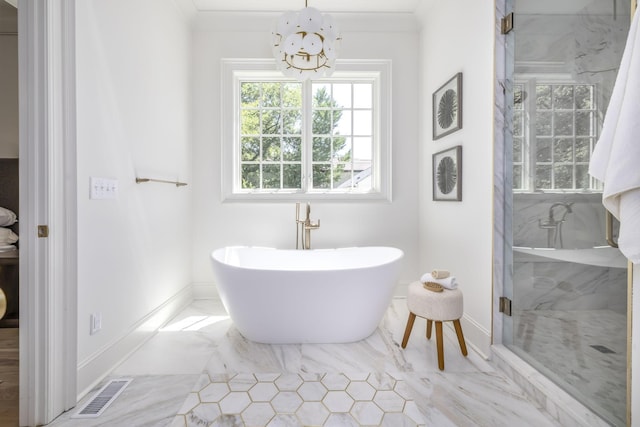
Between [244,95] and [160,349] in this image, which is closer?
[160,349]

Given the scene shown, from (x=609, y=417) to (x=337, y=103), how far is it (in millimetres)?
2964

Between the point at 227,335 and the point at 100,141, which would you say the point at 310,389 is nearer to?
the point at 227,335

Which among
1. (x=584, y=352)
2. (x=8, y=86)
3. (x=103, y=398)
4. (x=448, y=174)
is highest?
(x=8, y=86)

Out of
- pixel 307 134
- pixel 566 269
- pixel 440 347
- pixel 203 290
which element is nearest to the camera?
pixel 566 269

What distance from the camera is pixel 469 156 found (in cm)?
218

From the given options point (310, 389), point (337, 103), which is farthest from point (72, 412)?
point (337, 103)

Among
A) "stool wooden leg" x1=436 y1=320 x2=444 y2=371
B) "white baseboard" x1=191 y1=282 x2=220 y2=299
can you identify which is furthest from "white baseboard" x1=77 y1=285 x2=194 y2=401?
"stool wooden leg" x1=436 y1=320 x2=444 y2=371

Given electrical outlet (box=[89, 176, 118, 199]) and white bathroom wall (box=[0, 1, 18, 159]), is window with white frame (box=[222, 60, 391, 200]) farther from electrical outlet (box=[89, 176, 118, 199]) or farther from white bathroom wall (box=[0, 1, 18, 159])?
white bathroom wall (box=[0, 1, 18, 159])

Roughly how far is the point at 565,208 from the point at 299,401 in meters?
1.56

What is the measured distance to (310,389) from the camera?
65.0 inches

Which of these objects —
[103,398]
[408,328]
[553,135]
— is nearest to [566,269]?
[553,135]

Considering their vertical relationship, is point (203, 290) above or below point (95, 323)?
below

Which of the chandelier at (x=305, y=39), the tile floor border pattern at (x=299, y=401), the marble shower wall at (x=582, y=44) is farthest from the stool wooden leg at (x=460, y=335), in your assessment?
the chandelier at (x=305, y=39)

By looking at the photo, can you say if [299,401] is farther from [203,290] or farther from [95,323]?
[203,290]
